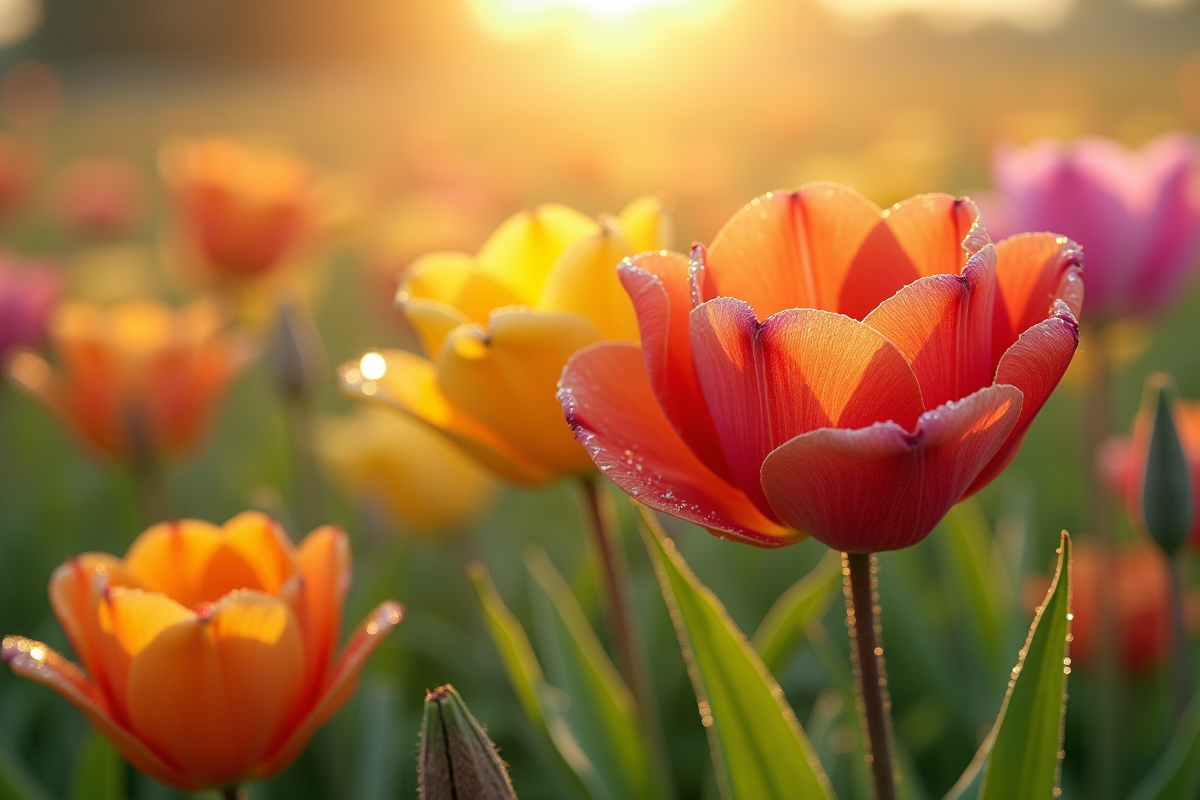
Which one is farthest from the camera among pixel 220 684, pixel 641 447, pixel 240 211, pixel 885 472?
pixel 240 211

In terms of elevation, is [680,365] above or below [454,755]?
above

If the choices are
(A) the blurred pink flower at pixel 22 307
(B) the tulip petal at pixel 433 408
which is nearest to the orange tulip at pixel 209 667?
(B) the tulip petal at pixel 433 408

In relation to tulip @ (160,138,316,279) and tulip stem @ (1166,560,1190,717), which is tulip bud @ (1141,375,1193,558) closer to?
tulip stem @ (1166,560,1190,717)

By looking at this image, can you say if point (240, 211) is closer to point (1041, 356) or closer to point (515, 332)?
point (515, 332)

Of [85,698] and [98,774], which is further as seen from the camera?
[98,774]

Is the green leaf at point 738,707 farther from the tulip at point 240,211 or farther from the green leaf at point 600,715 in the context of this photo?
the tulip at point 240,211

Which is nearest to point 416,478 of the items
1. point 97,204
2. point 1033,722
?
point 1033,722

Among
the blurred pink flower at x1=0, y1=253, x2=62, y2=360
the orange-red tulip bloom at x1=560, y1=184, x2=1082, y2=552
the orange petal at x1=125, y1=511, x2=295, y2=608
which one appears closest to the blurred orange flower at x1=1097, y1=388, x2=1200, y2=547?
the orange-red tulip bloom at x1=560, y1=184, x2=1082, y2=552
